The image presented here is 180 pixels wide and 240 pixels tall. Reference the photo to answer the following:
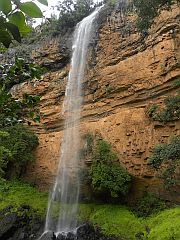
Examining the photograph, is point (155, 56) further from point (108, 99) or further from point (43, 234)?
point (43, 234)

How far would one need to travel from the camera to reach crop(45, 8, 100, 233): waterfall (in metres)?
11.8

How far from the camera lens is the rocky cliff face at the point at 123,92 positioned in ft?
38.9

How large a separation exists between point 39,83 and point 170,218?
9.08 metres

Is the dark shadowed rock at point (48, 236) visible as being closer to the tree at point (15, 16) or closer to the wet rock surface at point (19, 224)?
the wet rock surface at point (19, 224)

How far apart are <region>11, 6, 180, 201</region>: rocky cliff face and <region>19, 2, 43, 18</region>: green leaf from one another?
415 inches

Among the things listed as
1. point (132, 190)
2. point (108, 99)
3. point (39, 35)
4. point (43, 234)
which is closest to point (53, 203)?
point (43, 234)

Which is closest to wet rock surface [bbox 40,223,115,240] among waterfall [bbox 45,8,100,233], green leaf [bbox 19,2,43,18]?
waterfall [bbox 45,8,100,233]

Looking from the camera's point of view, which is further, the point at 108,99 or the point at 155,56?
the point at 108,99

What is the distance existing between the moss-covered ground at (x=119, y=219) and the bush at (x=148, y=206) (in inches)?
9.1

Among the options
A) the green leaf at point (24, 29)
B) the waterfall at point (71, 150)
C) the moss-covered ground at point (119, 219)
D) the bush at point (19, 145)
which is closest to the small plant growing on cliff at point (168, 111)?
the moss-covered ground at point (119, 219)

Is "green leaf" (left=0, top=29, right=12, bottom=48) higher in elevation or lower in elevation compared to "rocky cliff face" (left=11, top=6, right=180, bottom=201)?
lower

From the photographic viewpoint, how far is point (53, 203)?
12.6 metres

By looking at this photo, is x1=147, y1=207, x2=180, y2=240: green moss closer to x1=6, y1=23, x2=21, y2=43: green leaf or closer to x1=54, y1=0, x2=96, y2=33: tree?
x1=6, y1=23, x2=21, y2=43: green leaf

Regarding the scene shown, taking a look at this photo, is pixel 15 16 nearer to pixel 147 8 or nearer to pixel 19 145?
pixel 147 8
